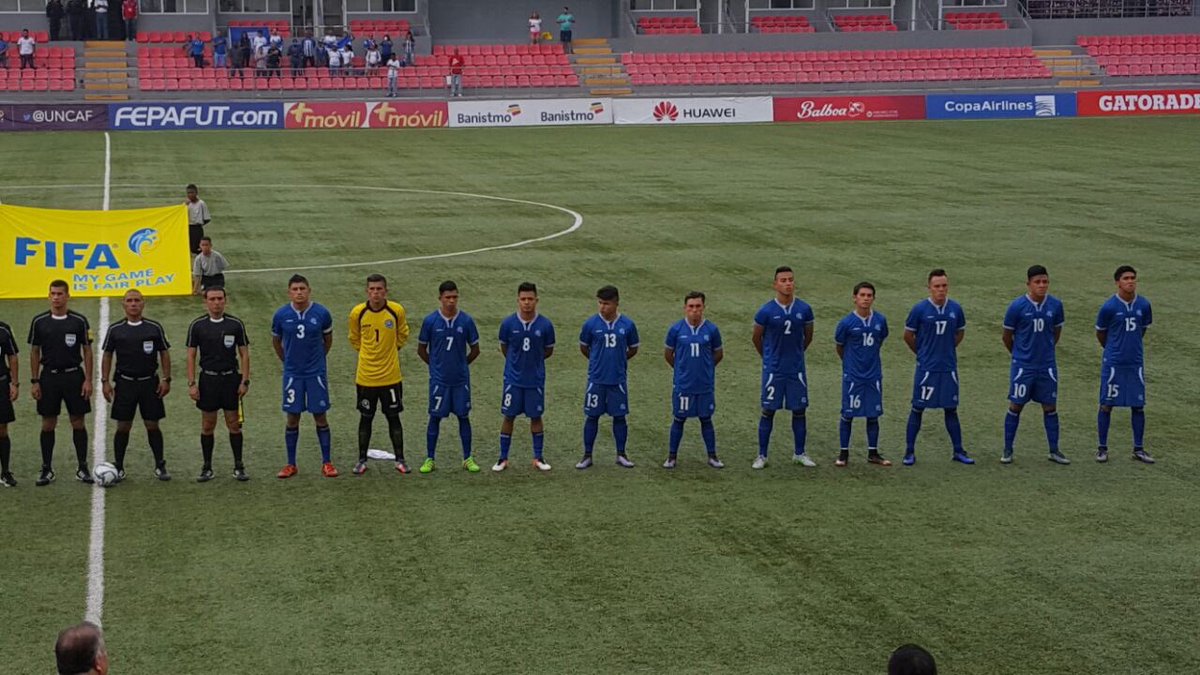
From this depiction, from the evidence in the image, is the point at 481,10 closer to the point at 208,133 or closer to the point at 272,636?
the point at 208,133

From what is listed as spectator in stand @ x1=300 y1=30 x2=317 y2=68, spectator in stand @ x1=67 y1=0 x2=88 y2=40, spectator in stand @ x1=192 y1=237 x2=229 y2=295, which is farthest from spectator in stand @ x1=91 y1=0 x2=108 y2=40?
spectator in stand @ x1=192 y1=237 x2=229 y2=295

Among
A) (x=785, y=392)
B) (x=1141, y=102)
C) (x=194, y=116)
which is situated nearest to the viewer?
(x=785, y=392)

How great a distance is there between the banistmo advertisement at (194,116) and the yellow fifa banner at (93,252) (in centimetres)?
3241

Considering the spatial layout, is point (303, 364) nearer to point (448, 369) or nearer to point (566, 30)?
point (448, 369)

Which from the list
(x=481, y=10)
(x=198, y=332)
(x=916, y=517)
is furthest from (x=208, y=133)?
(x=916, y=517)

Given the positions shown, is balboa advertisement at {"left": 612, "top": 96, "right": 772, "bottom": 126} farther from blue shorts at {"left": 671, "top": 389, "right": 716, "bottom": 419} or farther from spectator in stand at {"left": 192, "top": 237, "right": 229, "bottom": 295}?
blue shorts at {"left": 671, "top": 389, "right": 716, "bottom": 419}

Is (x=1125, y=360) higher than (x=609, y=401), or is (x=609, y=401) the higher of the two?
(x=1125, y=360)

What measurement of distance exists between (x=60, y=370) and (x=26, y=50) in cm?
4984

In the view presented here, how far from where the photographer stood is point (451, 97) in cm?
6106

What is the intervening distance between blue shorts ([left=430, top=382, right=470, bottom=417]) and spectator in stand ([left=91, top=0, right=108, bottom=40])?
53649 millimetres

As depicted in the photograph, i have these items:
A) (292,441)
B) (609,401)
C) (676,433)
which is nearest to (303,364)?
(292,441)

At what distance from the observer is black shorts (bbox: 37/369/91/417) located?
1448cm

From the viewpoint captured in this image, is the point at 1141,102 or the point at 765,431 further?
the point at 1141,102

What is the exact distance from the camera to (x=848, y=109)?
59.0 meters
